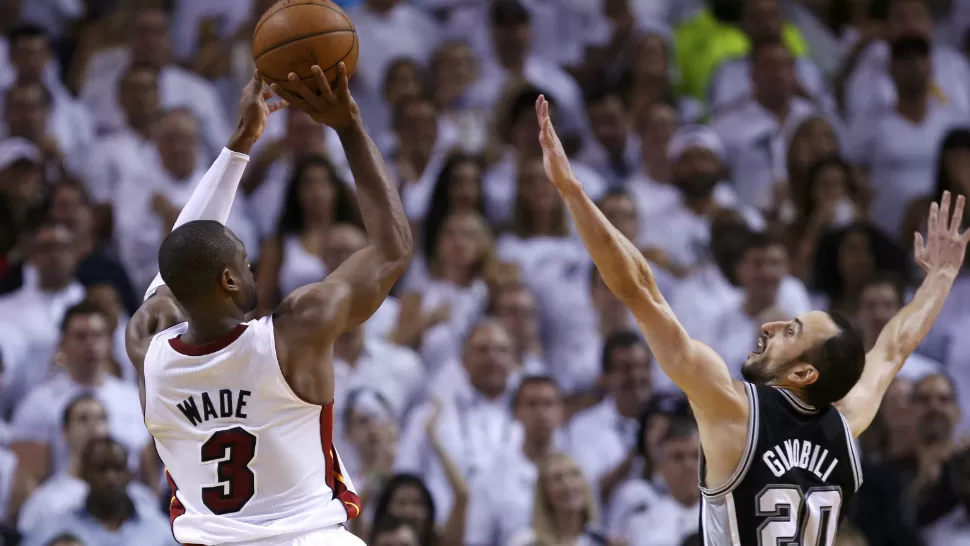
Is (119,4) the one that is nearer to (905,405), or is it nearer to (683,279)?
(683,279)

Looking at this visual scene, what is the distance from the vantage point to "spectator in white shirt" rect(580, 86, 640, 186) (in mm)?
10781

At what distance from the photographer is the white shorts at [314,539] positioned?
4.34 metres

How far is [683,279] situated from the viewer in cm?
966

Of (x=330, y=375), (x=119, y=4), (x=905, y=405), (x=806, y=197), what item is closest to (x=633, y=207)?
(x=806, y=197)

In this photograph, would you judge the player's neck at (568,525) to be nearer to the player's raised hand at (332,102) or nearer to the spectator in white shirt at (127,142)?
the spectator in white shirt at (127,142)

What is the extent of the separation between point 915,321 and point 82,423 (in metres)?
4.62

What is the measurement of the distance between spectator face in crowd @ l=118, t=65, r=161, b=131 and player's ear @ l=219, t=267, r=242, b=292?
6.19 m

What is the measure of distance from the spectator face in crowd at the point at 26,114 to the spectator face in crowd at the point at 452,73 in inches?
114

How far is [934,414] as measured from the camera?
27.5ft

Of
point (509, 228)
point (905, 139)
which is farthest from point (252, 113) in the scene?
point (905, 139)

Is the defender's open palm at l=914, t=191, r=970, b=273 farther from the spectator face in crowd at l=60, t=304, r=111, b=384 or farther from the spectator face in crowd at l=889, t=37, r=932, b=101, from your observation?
the spectator face in crowd at l=889, t=37, r=932, b=101

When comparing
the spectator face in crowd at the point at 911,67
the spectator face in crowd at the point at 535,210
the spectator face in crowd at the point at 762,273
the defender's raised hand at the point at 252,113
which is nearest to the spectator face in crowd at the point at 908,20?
the spectator face in crowd at the point at 911,67

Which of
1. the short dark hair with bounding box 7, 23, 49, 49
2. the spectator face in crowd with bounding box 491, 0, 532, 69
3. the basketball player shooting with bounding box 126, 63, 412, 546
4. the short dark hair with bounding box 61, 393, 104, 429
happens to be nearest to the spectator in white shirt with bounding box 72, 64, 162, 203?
the short dark hair with bounding box 7, 23, 49, 49

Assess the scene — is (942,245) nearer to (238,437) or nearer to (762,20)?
(238,437)
